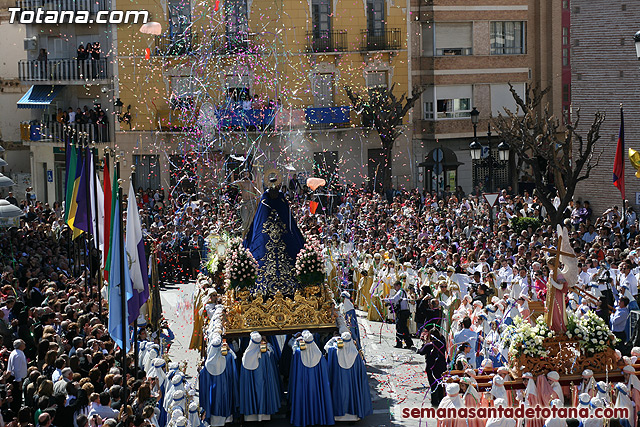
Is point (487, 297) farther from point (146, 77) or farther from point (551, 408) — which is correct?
point (146, 77)

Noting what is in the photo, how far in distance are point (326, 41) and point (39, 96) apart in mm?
11691

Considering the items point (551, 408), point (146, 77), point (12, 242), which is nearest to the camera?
point (551, 408)

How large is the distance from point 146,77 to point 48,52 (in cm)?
498

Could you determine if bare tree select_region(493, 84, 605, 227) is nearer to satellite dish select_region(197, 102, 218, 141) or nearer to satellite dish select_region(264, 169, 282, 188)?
satellite dish select_region(197, 102, 218, 141)

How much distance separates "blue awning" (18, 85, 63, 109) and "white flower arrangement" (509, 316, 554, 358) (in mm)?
29645

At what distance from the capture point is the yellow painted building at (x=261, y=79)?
120 ft

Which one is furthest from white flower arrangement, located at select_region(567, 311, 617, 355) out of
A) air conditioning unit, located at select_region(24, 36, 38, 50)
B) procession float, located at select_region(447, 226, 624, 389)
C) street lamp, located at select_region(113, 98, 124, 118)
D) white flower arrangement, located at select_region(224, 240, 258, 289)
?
air conditioning unit, located at select_region(24, 36, 38, 50)

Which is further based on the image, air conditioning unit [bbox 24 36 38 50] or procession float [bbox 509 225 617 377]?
air conditioning unit [bbox 24 36 38 50]

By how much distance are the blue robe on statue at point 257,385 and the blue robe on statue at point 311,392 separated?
38 cm

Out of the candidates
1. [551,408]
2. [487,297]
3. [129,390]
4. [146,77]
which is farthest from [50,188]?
[551,408]

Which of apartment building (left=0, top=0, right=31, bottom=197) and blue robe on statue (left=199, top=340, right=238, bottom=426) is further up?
apartment building (left=0, top=0, right=31, bottom=197)

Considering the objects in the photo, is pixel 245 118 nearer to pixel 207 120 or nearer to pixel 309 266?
pixel 207 120

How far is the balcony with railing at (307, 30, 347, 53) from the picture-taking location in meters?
38.2

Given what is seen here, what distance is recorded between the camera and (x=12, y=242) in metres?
23.3
